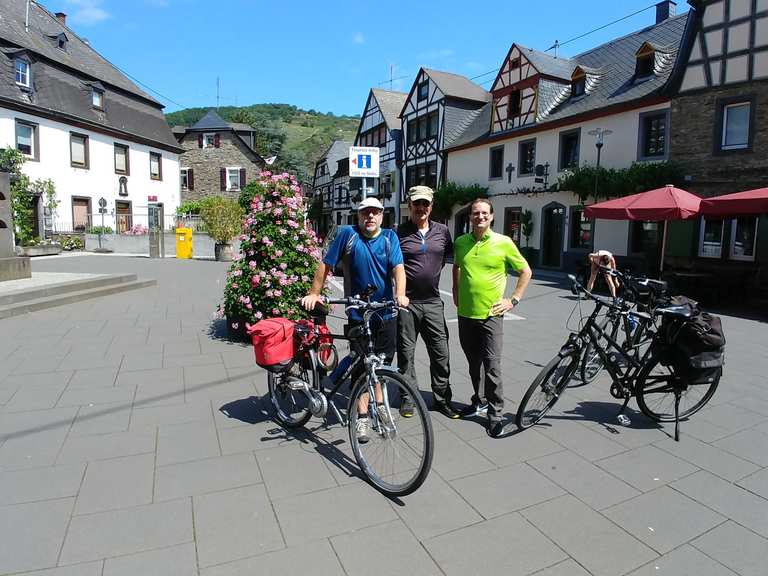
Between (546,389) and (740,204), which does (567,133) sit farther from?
(546,389)

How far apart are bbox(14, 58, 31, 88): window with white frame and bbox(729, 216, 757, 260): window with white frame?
28.9m

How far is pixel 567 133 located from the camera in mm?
20094

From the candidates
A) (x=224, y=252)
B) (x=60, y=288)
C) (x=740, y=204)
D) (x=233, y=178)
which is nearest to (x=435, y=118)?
(x=224, y=252)

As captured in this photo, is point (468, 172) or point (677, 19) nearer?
point (677, 19)

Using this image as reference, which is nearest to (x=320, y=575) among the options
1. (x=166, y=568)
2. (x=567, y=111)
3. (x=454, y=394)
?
(x=166, y=568)

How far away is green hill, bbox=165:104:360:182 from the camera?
67.0 meters

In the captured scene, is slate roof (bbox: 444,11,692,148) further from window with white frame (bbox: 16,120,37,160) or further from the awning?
window with white frame (bbox: 16,120,37,160)

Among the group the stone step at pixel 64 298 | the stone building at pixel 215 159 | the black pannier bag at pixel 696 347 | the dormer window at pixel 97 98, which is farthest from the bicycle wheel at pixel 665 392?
the stone building at pixel 215 159

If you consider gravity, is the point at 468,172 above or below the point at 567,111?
below

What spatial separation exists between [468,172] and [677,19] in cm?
1058

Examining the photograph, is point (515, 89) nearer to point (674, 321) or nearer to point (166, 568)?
point (674, 321)

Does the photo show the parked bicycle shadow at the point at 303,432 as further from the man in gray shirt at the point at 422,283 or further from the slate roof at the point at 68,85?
the slate roof at the point at 68,85

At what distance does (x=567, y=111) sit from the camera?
20.3 m

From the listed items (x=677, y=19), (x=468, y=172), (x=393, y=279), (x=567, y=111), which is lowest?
(x=393, y=279)
